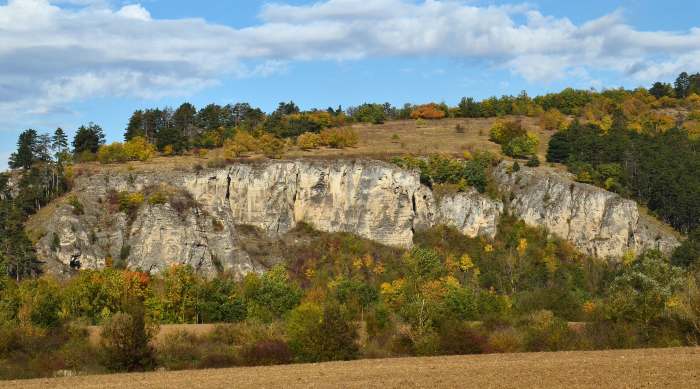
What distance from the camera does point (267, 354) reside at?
47.0 m

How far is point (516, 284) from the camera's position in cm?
9600

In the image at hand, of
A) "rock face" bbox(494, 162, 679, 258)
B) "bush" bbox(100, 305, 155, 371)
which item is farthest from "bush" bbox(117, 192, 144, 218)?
"bush" bbox(100, 305, 155, 371)

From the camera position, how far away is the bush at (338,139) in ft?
400

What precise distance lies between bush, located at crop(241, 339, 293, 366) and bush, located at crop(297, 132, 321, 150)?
73.4m

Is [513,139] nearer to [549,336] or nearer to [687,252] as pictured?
[687,252]

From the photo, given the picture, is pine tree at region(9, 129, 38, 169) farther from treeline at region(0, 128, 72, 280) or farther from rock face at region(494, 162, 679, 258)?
rock face at region(494, 162, 679, 258)

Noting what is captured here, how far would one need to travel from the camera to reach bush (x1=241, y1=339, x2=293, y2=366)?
46.6 meters

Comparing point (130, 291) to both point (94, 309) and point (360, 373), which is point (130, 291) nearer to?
point (94, 309)

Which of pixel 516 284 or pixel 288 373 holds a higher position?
pixel 288 373

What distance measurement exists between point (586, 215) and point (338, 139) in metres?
35.6

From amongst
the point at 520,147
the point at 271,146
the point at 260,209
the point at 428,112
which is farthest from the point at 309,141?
the point at 428,112

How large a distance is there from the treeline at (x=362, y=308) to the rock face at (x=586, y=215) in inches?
88.5

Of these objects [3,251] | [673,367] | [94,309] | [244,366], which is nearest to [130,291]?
[94,309]

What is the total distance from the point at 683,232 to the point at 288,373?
3119 inches
